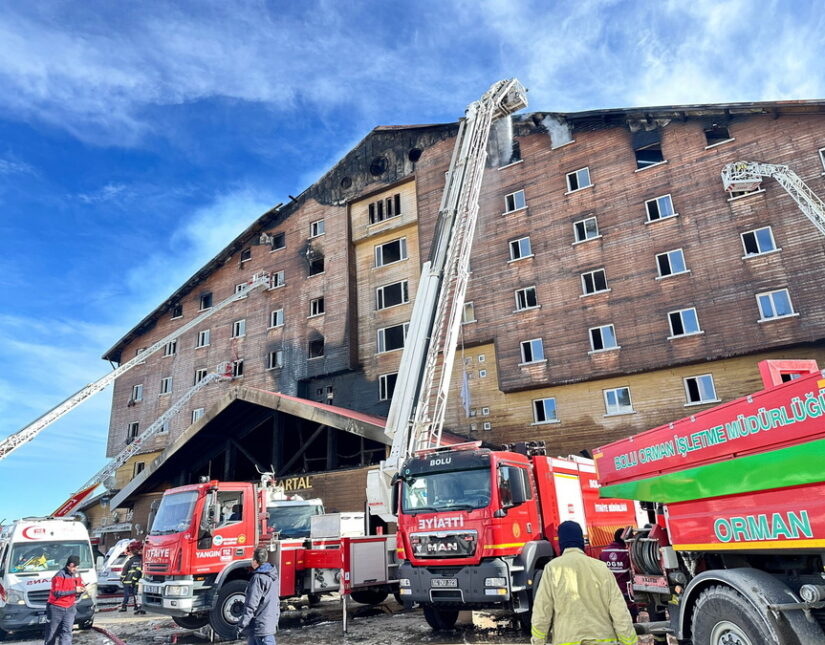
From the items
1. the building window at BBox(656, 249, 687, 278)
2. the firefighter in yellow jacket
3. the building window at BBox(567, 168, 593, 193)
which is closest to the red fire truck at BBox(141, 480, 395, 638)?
the firefighter in yellow jacket

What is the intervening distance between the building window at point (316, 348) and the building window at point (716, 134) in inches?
823

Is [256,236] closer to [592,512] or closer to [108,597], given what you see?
[108,597]

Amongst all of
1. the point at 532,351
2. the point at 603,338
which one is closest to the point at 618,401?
the point at 603,338

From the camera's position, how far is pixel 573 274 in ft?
78.4

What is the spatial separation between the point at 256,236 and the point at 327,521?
26401 mm

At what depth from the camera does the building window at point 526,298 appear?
24688 millimetres

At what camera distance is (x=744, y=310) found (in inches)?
776

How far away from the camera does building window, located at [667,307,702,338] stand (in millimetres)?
20719

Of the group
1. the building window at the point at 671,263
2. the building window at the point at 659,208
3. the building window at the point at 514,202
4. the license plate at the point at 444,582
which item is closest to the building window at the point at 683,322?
the building window at the point at 671,263

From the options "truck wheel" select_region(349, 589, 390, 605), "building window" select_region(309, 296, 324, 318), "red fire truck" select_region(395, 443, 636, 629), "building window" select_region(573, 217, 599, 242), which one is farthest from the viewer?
"building window" select_region(309, 296, 324, 318)

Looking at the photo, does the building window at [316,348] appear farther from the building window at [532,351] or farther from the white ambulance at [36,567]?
the white ambulance at [36,567]

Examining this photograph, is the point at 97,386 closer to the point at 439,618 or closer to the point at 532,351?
the point at 532,351

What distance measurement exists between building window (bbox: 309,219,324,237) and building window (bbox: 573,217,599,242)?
15566mm

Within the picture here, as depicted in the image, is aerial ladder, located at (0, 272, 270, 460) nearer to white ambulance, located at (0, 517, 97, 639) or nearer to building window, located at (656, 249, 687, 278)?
white ambulance, located at (0, 517, 97, 639)
